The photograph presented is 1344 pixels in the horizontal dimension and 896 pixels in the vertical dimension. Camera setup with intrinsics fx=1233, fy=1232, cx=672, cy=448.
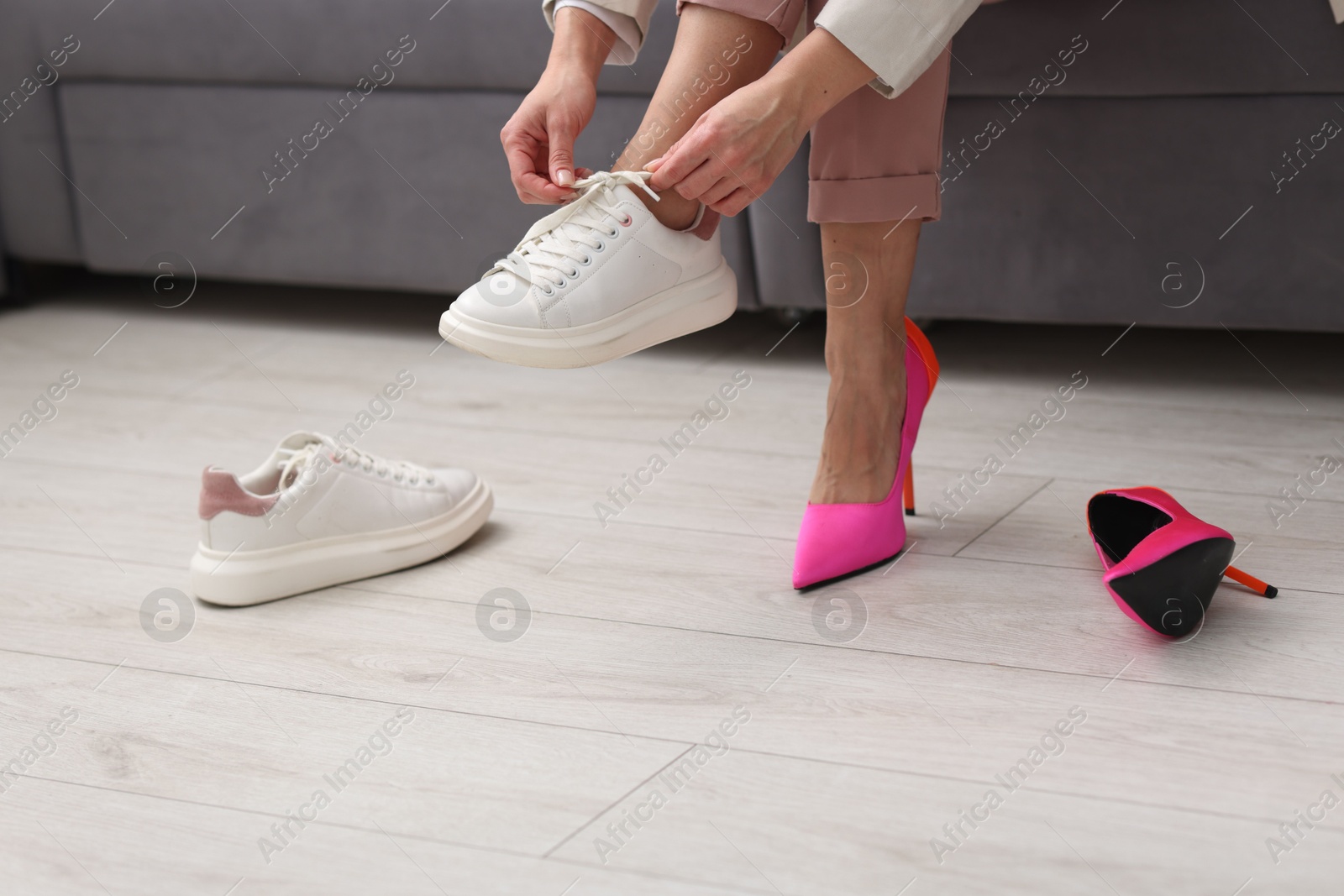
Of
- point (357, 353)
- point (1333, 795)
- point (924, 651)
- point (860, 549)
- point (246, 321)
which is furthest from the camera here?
point (246, 321)

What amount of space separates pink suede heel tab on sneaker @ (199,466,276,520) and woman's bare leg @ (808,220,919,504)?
441 mm

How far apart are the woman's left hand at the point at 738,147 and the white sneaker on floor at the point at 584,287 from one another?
0.04 meters

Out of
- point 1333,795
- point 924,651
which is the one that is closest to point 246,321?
point 924,651

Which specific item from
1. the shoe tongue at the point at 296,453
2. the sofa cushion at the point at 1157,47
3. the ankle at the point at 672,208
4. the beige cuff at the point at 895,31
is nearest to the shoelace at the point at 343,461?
the shoe tongue at the point at 296,453

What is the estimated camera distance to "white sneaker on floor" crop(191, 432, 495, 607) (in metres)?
0.96

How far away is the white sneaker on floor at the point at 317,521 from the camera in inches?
37.8

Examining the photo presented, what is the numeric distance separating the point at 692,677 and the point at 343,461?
Answer: 36cm

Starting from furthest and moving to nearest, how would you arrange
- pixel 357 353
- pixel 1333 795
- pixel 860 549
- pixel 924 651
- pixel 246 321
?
pixel 246 321, pixel 357 353, pixel 860 549, pixel 924 651, pixel 1333 795

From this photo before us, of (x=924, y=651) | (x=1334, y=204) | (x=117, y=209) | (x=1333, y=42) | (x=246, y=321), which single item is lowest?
(x=246, y=321)

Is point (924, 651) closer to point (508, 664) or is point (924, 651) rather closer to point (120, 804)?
point (508, 664)

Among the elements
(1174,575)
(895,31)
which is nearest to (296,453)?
(895,31)

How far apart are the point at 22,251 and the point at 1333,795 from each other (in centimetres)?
184

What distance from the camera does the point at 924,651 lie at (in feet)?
2.79

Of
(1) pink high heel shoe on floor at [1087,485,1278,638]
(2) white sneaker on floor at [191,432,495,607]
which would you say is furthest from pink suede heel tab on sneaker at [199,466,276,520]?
(1) pink high heel shoe on floor at [1087,485,1278,638]
